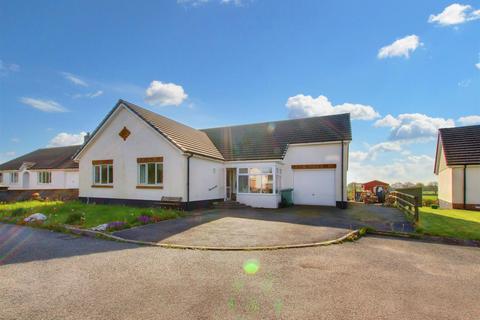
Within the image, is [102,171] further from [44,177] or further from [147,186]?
[44,177]

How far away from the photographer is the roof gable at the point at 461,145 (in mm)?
18594

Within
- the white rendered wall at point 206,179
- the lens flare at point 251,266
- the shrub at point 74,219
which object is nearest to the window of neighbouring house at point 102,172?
the white rendered wall at point 206,179

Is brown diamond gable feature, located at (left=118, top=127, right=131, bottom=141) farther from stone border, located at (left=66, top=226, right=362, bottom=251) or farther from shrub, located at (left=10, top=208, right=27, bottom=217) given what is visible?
stone border, located at (left=66, top=226, right=362, bottom=251)

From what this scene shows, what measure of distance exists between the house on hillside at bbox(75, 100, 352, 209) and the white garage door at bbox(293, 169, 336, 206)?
7 cm

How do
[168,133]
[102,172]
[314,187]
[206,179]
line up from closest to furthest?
[168,133] → [206,179] → [314,187] → [102,172]

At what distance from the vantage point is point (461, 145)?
783 inches

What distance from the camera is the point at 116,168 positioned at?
18500mm

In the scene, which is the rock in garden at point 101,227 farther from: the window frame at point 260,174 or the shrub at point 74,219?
the window frame at point 260,174

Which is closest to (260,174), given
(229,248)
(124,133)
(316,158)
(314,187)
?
(314,187)

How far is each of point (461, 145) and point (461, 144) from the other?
151mm

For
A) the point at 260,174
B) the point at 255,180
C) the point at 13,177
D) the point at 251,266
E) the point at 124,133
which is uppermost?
the point at 124,133

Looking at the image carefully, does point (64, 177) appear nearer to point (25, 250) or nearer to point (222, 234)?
point (25, 250)

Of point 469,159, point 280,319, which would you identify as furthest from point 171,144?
point 469,159

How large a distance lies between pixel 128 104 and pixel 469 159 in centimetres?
2521
